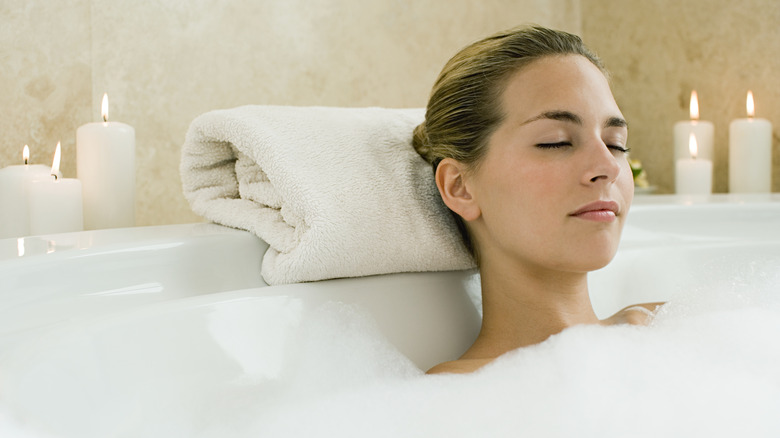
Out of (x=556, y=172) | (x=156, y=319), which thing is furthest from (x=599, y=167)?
(x=156, y=319)

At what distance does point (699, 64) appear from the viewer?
1.88 m

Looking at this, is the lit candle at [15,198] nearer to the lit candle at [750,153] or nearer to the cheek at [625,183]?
the cheek at [625,183]

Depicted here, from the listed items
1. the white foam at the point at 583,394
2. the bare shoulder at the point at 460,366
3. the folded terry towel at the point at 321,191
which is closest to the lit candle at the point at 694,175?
the white foam at the point at 583,394

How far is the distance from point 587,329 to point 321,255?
1.12ft

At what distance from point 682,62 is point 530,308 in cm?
126

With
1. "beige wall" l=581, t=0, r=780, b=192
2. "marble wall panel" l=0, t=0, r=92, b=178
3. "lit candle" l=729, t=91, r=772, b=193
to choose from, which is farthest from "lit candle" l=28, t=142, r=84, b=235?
"beige wall" l=581, t=0, r=780, b=192

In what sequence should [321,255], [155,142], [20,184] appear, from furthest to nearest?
1. [155,142]
2. [20,184]
3. [321,255]

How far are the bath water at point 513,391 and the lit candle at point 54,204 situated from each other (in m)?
0.44

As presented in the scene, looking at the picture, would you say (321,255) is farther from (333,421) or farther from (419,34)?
(419,34)

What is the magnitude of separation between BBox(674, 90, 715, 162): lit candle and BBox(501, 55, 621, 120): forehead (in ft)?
3.06

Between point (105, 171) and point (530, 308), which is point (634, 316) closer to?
point (530, 308)

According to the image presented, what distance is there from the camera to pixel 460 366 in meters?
0.85

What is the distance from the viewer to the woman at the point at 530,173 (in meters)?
0.84

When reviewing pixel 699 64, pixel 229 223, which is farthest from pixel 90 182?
pixel 699 64
